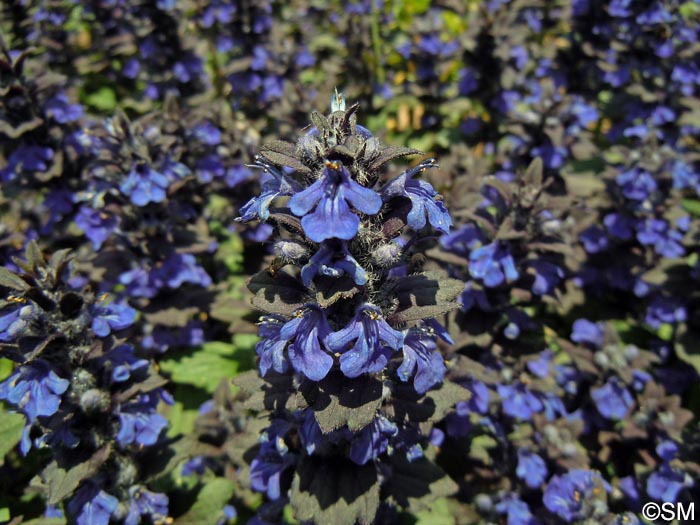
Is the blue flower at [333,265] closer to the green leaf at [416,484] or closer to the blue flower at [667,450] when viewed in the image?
the green leaf at [416,484]

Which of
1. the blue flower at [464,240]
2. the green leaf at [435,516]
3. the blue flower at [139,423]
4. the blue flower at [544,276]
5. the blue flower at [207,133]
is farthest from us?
the blue flower at [207,133]

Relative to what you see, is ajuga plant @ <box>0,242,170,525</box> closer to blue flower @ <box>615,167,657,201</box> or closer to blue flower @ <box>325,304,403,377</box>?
blue flower @ <box>325,304,403,377</box>

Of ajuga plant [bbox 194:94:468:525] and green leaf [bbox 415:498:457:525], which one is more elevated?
ajuga plant [bbox 194:94:468:525]

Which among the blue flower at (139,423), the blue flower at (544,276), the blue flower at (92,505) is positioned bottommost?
the blue flower at (92,505)

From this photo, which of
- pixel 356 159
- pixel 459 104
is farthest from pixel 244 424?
pixel 459 104

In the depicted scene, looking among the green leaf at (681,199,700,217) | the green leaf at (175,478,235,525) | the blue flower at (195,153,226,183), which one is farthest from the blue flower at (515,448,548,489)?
the green leaf at (681,199,700,217)

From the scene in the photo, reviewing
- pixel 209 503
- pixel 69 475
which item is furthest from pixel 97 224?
pixel 209 503

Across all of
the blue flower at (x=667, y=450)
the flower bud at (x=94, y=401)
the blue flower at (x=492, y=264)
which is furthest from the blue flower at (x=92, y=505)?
the blue flower at (x=667, y=450)

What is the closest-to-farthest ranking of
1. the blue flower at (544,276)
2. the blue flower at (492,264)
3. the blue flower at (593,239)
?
the blue flower at (492,264)
the blue flower at (544,276)
the blue flower at (593,239)
